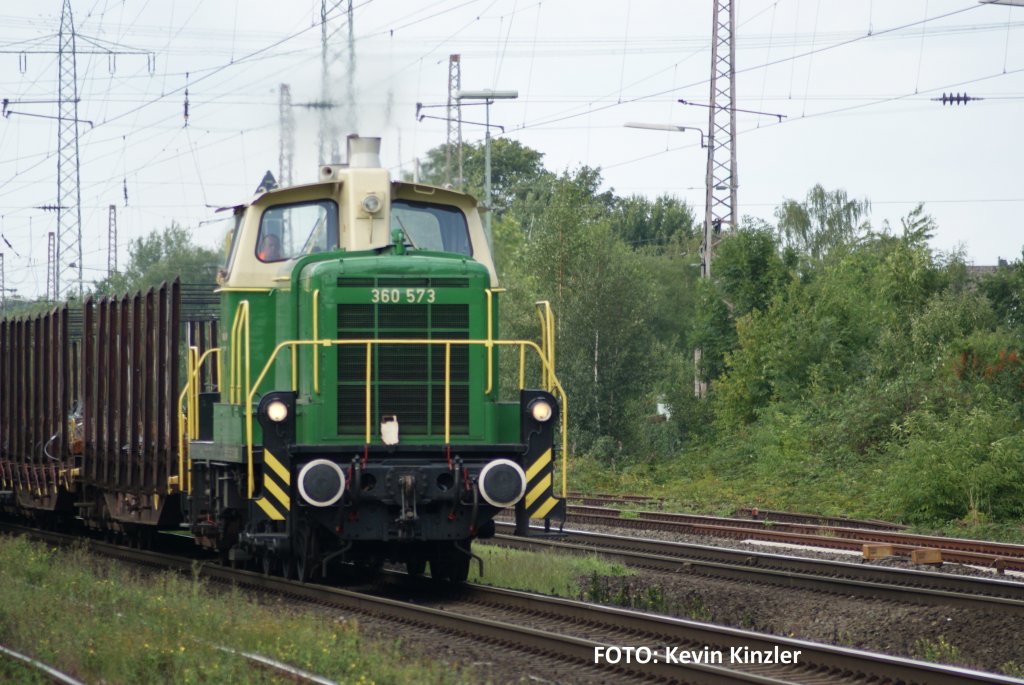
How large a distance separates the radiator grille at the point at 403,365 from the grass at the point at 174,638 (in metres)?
1.72

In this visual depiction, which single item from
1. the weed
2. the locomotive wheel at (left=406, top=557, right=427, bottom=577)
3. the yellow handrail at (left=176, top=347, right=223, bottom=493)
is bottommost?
the weed

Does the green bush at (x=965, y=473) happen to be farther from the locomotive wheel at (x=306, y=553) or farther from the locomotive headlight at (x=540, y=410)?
the locomotive wheel at (x=306, y=553)

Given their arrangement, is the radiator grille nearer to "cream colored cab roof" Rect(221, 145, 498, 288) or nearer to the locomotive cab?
the locomotive cab

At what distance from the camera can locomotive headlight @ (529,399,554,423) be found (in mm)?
10844

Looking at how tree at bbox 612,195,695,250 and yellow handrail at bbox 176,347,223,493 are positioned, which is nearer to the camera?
yellow handrail at bbox 176,347,223,493

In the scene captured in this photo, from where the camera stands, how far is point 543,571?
12523mm

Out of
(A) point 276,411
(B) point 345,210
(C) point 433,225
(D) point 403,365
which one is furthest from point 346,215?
(A) point 276,411

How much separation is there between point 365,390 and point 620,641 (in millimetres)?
2978

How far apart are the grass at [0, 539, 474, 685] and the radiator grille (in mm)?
1718

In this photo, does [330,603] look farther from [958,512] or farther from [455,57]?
[455,57]

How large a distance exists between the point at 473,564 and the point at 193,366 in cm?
351

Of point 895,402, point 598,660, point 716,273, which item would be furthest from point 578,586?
point 716,273

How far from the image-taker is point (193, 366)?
41.4 ft

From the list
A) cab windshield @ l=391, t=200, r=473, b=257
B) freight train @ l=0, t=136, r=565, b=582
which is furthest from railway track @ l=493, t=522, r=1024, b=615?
cab windshield @ l=391, t=200, r=473, b=257
